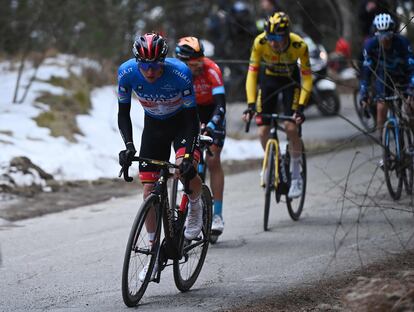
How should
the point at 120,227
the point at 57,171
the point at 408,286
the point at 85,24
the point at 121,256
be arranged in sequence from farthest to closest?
the point at 85,24
the point at 57,171
the point at 120,227
the point at 121,256
the point at 408,286

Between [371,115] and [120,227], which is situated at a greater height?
[371,115]

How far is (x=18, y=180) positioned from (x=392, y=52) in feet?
16.2

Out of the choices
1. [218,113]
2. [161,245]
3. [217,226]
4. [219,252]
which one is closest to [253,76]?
[218,113]

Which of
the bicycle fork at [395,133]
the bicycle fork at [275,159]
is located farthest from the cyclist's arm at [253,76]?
the bicycle fork at [395,133]

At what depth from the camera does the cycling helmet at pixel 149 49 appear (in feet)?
22.7

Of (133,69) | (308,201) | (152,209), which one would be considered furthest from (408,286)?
(308,201)

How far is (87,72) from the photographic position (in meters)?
18.1

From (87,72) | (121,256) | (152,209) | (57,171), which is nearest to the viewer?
(152,209)

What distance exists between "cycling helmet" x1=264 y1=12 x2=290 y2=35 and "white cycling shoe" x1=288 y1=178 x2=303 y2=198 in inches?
67.9

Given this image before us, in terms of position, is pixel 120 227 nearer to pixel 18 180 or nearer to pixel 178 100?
pixel 18 180

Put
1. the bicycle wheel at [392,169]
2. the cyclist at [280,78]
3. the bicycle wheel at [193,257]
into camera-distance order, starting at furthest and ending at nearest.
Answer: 1. the bicycle wheel at [392,169]
2. the cyclist at [280,78]
3. the bicycle wheel at [193,257]

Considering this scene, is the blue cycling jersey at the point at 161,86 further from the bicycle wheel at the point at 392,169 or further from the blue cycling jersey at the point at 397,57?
the blue cycling jersey at the point at 397,57

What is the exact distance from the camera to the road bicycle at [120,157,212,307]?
675 cm

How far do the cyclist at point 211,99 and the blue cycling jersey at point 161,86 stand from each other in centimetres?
124
